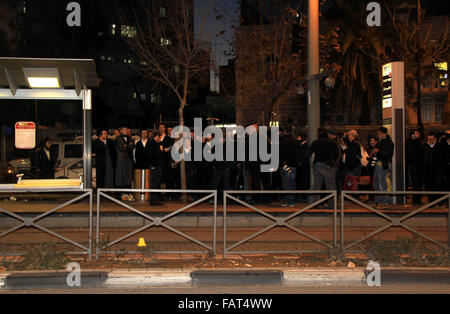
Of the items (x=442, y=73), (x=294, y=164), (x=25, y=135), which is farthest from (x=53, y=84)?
(x=442, y=73)

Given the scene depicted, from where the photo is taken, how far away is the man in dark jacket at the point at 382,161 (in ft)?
37.8

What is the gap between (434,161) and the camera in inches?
491

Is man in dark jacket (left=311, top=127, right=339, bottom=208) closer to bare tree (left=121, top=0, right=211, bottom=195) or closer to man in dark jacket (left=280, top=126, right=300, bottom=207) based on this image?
man in dark jacket (left=280, top=126, right=300, bottom=207)

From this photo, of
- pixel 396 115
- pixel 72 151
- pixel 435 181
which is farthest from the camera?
pixel 72 151

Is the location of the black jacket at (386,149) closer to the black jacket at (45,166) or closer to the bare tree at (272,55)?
the bare tree at (272,55)

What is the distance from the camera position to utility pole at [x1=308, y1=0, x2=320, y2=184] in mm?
12391

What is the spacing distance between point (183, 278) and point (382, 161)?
278 inches

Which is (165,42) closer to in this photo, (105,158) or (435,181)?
(105,158)

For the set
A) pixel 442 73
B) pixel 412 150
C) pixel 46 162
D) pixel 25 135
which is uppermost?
pixel 442 73

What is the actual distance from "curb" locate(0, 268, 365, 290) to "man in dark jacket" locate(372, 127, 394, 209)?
18.2 ft

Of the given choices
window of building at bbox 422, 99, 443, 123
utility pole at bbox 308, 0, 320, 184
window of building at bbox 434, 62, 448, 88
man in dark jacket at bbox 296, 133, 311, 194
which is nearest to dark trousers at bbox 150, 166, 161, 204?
man in dark jacket at bbox 296, 133, 311, 194

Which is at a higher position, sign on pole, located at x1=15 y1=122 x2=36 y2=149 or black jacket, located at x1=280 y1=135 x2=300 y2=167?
sign on pole, located at x1=15 y1=122 x2=36 y2=149
